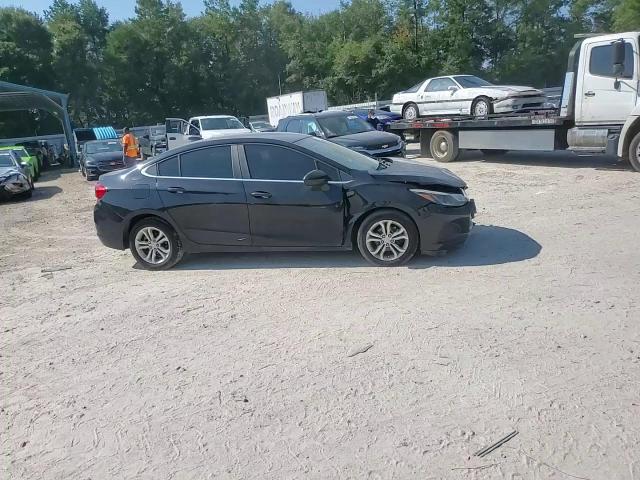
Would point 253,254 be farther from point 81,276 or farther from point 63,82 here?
point 63,82

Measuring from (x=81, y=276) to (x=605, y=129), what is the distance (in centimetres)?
1017

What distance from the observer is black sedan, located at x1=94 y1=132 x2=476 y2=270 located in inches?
247

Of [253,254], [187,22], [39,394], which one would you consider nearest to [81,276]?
[253,254]

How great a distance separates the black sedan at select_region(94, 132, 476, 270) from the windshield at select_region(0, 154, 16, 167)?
11.7 meters

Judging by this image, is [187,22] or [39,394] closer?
[39,394]

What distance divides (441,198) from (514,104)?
10.2 m

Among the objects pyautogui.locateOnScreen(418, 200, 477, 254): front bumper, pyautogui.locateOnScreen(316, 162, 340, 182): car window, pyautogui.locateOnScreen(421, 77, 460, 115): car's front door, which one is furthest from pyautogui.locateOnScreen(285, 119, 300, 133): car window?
pyautogui.locateOnScreen(418, 200, 477, 254): front bumper

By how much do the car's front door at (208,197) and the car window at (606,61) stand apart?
336 inches

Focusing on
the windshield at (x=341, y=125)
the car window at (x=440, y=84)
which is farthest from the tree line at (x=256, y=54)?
the windshield at (x=341, y=125)

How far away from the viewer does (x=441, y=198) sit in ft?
20.5

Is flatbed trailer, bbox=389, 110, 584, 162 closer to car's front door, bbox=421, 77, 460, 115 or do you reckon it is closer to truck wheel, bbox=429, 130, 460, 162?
truck wheel, bbox=429, 130, 460, 162

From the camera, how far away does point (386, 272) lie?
613 centimetres

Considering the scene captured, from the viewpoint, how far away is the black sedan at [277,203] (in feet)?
20.6

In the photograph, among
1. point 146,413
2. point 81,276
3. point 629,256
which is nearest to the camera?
point 146,413
